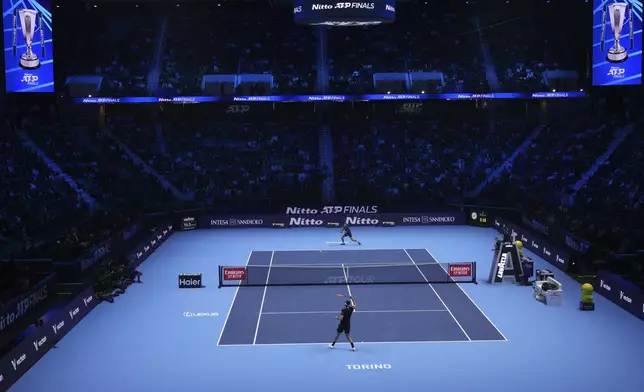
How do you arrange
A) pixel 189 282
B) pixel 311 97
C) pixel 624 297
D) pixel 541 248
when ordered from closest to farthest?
pixel 624 297, pixel 189 282, pixel 541 248, pixel 311 97

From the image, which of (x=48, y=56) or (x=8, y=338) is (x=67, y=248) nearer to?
(x=8, y=338)

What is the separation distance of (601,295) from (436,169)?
23.7 meters

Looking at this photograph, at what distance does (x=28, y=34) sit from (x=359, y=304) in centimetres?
2693

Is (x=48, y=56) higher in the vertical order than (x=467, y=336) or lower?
higher

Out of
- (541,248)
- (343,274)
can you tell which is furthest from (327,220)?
(343,274)

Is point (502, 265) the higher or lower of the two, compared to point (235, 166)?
lower

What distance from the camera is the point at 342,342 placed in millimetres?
18828

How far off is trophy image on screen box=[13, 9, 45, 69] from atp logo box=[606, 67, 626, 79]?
3171 cm

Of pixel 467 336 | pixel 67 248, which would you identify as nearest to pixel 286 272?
pixel 67 248

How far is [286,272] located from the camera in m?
28.2

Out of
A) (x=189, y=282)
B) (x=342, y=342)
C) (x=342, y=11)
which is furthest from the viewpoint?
(x=189, y=282)

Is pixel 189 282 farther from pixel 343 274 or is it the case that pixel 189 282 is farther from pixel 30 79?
pixel 30 79

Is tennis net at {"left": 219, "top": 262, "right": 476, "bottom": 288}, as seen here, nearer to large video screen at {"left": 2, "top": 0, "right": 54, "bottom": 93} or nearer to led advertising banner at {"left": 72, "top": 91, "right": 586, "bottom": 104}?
large video screen at {"left": 2, "top": 0, "right": 54, "bottom": 93}

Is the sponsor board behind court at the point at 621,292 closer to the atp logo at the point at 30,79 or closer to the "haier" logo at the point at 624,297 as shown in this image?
the "haier" logo at the point at 624,297
